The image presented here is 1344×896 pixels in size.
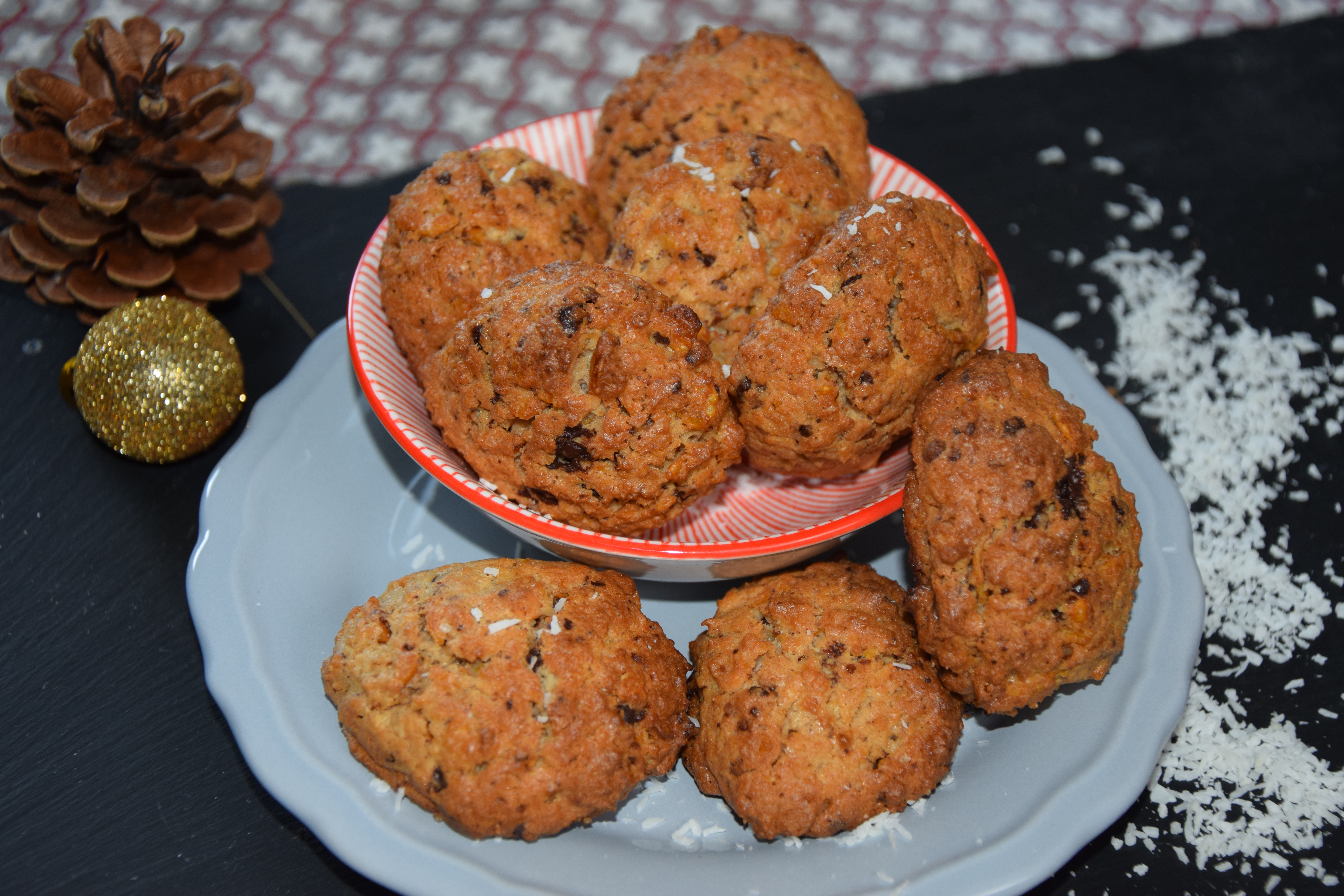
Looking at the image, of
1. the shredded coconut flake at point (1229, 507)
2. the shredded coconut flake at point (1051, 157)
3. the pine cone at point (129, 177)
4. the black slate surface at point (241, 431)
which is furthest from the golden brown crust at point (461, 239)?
the shredded coconut flake at point (1051, 157)

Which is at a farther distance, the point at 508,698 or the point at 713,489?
the point at 713,489

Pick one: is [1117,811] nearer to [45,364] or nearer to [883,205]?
[883,205]

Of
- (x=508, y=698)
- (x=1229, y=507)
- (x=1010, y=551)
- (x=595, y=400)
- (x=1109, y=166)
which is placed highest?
(x=595, y=400)

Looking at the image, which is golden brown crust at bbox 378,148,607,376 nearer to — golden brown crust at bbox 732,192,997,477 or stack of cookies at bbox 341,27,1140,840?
stack of cookies at bbox 341,27,1140,840

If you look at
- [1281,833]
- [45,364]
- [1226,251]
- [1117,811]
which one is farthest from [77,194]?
[1226,251]

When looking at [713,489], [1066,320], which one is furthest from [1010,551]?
[1066,320]

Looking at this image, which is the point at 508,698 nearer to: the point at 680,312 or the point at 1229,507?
the point at 680,312
